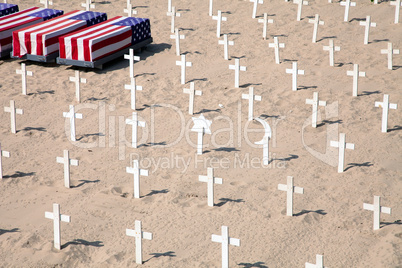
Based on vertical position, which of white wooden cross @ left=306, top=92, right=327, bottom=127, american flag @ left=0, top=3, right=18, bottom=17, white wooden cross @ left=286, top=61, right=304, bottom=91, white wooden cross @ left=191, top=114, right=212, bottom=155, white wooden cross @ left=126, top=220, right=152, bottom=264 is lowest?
white wooden cross @ left=126, top=220, right=152, bottom=264

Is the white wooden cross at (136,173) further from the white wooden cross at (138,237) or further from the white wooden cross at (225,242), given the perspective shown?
the white wooden cross at (225,242)

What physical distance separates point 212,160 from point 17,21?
7718 millimetres

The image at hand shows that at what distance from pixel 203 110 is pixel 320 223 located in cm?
419

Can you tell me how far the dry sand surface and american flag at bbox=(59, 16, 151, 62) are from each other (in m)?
0.43

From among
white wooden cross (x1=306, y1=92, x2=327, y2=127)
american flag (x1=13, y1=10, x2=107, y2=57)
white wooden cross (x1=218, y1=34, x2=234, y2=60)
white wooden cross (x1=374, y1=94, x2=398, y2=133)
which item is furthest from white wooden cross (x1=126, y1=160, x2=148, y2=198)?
american flag (x1=13, y1=10, x2=107, y2=57)

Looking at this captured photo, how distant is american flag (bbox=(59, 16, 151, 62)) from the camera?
12.9 meters

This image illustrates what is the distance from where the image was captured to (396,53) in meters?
12.5

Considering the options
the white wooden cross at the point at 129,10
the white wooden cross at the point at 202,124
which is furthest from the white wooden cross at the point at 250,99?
the white wooden cross at the point at 129,10

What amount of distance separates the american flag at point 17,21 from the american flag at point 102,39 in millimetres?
1770

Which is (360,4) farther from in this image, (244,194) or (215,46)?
(244,194)

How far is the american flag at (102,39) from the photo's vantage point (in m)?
12.9

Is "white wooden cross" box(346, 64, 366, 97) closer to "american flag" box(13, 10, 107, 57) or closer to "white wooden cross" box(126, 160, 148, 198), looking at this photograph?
"white wooden cross" box(126, 160, 148, 198)

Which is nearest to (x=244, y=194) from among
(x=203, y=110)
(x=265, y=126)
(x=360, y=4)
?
(x=265, y=126)

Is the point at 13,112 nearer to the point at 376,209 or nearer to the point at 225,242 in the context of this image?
the point at 225,242
